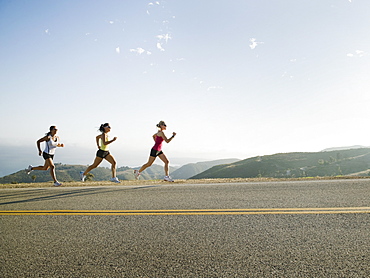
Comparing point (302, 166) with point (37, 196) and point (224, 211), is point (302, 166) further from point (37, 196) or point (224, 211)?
point (224, 211)

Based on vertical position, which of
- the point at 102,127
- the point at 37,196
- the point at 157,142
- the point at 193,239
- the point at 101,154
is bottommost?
the point at 193,239

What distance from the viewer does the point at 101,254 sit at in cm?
259

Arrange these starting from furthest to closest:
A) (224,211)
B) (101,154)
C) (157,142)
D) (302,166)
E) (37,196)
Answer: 1. (302,166)
2. (157,142)
3. (101,154)
4. (37,196)
5. (224,211)

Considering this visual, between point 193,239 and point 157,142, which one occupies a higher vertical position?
point 157,142

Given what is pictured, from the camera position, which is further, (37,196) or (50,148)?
(50,148)

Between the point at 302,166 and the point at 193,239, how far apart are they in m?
160

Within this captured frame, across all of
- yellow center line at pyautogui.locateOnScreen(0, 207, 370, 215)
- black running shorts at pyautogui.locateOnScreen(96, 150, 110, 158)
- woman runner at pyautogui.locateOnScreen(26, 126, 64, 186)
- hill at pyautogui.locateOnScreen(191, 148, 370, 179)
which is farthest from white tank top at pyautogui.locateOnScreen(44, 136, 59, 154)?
hill at pyautogui.locateOnScreen(191, 148, 370, 179)

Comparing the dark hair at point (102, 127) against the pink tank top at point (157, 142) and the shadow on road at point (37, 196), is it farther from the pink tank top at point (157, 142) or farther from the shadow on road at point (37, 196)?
the shadow on road at point (37, 196)

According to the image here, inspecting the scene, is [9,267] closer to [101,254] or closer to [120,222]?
[101,254]

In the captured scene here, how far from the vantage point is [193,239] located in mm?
2879

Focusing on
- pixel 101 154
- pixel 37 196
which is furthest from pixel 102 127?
pixel 37 196

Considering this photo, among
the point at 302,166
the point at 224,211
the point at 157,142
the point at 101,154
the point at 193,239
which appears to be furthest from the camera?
the point at 302,166

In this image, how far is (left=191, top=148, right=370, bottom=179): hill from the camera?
130 metres

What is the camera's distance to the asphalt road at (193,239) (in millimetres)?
2230
